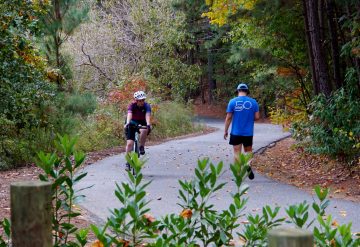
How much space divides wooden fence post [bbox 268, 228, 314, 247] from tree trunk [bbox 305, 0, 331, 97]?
1300 cm

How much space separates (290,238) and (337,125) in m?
11.4

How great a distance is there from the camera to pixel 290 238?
1819 millimetres

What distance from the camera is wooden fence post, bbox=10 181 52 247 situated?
2436 mm

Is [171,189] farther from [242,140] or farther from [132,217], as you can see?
[132,217]

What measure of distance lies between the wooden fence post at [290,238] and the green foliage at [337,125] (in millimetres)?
9951

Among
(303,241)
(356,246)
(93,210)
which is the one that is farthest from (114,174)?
(303,241)

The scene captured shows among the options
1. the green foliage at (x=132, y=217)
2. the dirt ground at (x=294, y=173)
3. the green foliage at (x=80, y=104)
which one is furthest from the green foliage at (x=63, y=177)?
the green foliage at (x=80, y=104)

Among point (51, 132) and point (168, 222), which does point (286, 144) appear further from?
point (168, 222)

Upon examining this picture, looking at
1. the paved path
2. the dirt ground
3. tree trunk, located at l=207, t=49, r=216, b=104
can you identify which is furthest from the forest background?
tree trunk, located at l=207, t=49, r=216, b=104

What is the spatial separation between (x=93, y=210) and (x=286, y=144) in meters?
13.6

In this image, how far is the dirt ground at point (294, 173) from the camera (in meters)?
10.1

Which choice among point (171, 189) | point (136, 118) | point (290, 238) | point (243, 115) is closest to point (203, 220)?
point (290, 238)

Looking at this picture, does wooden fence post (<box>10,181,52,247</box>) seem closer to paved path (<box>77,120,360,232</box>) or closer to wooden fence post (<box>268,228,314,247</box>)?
wooden fence post (<box>268,228,314,247</box>)

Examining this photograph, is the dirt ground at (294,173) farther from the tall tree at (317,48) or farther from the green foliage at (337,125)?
the tall tree at (317,48)
